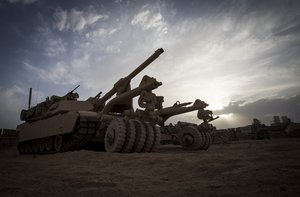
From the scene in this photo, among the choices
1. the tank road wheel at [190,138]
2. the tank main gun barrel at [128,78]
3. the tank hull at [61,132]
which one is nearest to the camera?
the tank main gun barrel at [128,78]

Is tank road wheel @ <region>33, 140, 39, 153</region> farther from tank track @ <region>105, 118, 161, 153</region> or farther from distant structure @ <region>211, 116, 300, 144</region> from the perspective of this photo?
distant structure @ <region>211, 116, 300, 144</region>

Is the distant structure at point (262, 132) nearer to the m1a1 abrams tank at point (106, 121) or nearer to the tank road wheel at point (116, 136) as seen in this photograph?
the m1a1 abrams tank at point (106, 121)

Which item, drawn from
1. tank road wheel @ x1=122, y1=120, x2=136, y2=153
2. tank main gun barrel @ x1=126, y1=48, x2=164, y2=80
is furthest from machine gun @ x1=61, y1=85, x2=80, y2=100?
tank road wheel @ x1=122, y1=120, x2=136, y2=153

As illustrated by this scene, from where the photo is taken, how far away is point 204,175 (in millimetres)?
3441

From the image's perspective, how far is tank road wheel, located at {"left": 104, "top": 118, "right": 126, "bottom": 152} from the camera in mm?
7816

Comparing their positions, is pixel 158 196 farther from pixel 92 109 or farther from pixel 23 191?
pixel 92 109

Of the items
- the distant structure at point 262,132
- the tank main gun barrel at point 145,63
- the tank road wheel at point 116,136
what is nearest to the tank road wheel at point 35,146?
the tank main gun barrel at point 145,63

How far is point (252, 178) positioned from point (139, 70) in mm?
8181

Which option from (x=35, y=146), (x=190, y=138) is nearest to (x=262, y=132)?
(x=190, y=138)

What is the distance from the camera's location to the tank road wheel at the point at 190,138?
40.1 ft

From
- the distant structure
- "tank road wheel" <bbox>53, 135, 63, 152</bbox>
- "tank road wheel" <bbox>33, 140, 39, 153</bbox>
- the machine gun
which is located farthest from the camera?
the distant structure

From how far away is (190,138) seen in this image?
41.2 ft

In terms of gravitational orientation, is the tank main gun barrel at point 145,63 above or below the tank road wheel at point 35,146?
above

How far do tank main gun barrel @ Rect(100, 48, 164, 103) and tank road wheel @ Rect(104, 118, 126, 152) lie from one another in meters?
3.08
